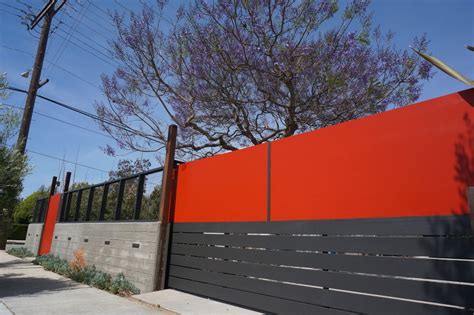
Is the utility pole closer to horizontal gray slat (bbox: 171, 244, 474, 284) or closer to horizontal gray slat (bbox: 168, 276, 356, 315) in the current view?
horizontal gray slat (bbox: 168, 276, 356, 315)

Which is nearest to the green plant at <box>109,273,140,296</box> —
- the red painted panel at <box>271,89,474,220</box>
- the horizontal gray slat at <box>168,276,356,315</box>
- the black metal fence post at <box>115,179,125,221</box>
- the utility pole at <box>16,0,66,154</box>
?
the horizontal gray slat at <box>168,276,356,315</box>

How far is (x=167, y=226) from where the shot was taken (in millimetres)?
8516

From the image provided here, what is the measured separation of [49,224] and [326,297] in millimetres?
15891

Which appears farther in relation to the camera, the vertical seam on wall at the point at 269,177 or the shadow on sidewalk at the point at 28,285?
the shadow on sidewalk at the point at 28,285

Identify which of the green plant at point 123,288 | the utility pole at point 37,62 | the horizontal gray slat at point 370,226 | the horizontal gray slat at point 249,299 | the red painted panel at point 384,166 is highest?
the utility pole at point 37,62

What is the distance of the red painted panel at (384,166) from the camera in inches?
159

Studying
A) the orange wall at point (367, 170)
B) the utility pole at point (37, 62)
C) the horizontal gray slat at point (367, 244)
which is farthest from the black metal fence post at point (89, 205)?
the horizontal gray slat at point (367, 244)

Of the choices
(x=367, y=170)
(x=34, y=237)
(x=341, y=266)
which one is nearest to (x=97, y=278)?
(x=341, y=266)

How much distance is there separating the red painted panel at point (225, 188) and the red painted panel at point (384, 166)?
0.46m

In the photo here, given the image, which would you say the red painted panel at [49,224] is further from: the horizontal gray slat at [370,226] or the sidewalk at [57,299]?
the horizontal gray slat at [370,226]

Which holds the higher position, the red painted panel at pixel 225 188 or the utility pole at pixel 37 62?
the utility pole at pixel 37 62

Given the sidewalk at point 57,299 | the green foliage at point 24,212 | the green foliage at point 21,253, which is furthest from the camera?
the green foliage at point 24,212

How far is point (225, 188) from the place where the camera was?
23.6ft

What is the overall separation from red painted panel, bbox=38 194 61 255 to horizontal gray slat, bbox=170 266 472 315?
1209cm
